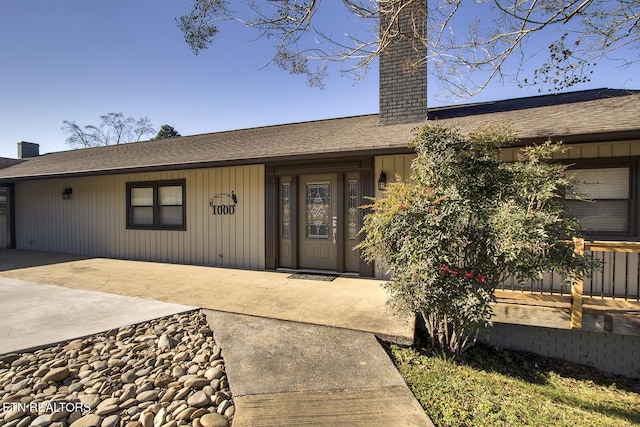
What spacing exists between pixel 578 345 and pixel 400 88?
5.43 meters

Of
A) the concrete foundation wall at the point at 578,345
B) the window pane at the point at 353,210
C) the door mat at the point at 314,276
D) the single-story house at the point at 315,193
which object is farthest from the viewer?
the window pane at the point at 353,210

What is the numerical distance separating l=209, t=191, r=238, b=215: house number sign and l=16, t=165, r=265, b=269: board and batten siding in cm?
9

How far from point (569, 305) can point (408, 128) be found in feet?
12.8

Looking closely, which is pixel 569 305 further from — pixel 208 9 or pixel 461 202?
pixel 208 9

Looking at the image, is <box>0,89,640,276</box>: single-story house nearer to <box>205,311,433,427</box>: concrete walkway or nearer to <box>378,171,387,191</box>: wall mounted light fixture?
<box>378,171,387,191</box>: wall mounted light fixture

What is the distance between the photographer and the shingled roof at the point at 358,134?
4.51 metres

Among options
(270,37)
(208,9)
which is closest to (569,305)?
(270,37)

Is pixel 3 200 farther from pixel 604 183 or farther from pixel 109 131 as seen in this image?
pixel 109 131

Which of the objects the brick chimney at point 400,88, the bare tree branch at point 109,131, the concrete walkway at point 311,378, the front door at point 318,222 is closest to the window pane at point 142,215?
the front door at point 318,222

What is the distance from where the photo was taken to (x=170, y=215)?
26.0 feet

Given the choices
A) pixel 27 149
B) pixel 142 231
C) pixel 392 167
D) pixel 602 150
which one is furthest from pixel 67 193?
pixel 602 150

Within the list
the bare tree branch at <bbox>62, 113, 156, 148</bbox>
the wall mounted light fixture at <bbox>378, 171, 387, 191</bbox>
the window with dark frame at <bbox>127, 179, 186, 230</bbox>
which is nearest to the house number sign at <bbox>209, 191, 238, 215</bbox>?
the window with dark frame at <bbox>127, 179, 186, 230</bbox>

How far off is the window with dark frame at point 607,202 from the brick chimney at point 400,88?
3.03m

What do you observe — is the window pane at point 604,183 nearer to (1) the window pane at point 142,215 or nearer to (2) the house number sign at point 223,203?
(2) the house number sign at point 223,203
